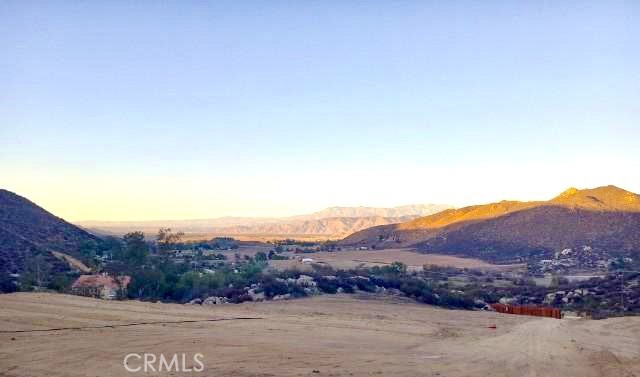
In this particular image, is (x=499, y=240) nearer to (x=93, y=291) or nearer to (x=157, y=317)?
(x=93, y=291)

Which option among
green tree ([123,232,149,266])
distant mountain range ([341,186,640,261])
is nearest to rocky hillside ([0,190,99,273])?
green tree ([123,232,149,266])

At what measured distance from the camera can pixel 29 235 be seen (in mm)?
71312

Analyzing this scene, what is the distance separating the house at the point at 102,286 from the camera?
129 ft

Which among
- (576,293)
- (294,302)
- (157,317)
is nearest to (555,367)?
(157,317)

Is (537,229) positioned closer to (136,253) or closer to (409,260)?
(409,260)

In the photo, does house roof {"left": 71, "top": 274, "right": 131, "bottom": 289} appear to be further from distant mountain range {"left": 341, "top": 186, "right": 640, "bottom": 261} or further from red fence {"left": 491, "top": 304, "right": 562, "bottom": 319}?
distant mountain range {"left": 341, "top": 186, "right": 640, "bottom": 261}

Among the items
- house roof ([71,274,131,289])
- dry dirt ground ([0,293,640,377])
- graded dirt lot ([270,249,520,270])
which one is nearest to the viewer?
dry dirt ground ([0,293,640,377])

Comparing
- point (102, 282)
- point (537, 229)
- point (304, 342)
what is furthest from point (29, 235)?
point (537, 229)

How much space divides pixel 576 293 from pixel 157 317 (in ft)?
98.8

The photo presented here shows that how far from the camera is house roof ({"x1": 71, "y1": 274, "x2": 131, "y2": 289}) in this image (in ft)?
139

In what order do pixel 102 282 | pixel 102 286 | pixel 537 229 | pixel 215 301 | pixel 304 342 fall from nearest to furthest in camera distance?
1. pixel 304 342
2. pixel 215 301
3. pixel 102 286
4. pixel 102 282
5. pixel 537 229

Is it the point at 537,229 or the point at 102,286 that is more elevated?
the point at 537,229

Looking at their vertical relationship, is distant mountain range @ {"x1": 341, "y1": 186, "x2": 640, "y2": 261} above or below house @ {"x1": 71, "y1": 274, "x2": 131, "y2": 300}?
above

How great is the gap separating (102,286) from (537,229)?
2926 inches
